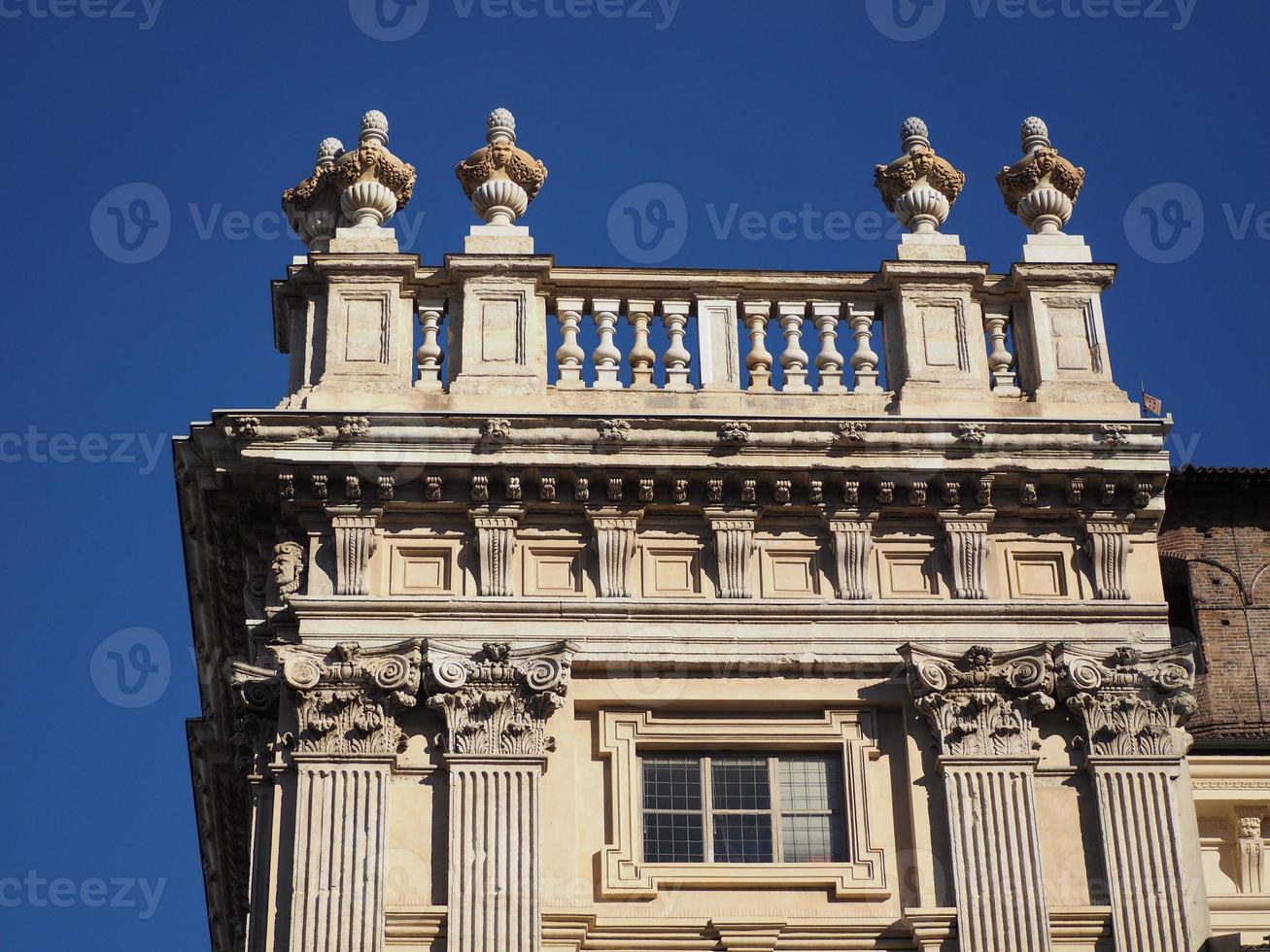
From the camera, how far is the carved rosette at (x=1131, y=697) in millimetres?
24375

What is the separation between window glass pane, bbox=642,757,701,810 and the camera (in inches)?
969

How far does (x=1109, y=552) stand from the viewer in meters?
25.5

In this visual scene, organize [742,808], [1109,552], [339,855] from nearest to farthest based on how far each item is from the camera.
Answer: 1. [339,855]
2. [742,808]
3. [1109,552]

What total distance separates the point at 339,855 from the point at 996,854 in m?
6.07

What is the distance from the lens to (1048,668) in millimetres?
24609

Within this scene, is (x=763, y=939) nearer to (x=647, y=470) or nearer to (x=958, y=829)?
(x=958, y=829)

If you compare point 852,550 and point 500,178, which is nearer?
point 852,550

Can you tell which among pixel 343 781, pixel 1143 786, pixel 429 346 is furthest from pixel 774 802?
pixel 429 346

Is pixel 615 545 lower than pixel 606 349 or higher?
lower

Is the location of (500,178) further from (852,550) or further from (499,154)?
(852,550)

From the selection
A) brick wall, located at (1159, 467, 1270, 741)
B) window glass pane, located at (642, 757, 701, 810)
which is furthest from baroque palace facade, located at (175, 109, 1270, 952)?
brick wall, located at (1159, 467, 1270, 741)

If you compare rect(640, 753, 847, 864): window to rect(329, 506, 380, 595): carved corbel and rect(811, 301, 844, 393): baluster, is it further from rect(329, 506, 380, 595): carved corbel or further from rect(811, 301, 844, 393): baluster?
rect(811, 301, 844, 393): baluster

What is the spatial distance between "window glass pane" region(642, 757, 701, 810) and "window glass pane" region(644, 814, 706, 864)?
13 cm

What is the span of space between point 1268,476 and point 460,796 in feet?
41.9
